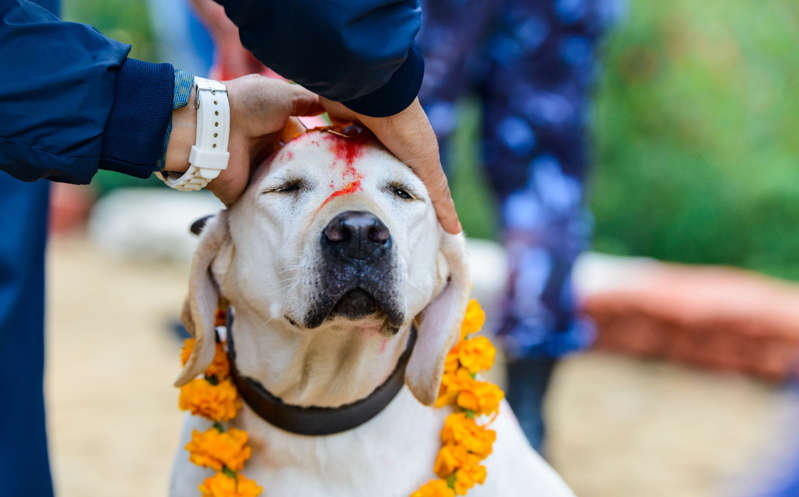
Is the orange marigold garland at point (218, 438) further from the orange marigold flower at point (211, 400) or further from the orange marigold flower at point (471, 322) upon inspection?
the orange marigold flower at point (471, 322)

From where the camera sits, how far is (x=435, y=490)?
1771 millimetres

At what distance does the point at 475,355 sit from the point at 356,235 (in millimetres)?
511

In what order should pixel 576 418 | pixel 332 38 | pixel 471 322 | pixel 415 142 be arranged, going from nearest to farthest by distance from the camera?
pixel 332 38 < pixel 415 142 < pixel 471 322 < pixel 576 418

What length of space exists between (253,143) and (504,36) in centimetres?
139

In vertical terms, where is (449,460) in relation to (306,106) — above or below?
below

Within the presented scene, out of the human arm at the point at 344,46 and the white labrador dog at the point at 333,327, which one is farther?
the white labrador dog at the point at 333,327

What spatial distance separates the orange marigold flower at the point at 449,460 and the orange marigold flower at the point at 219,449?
1.34ft

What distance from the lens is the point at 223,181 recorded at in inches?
69.2

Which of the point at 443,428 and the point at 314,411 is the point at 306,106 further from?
the point at 443,428

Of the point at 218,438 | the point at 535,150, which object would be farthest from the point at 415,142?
the point at 535,150

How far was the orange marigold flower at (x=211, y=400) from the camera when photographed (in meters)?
1.82

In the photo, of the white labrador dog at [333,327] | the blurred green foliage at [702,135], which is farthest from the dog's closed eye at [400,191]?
the blurred green foliage at [702,135]

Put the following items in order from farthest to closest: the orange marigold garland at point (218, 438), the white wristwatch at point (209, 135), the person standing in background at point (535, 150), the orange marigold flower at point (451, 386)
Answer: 1. the person standing in background at point (535, 150)
2. the orange marigold flower at point (451, 386)
3. the orange marigold garland at point (218, 438)
4. the white wristwatch at point (209, 135)

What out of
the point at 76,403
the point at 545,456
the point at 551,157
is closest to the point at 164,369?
the point at 76,403
